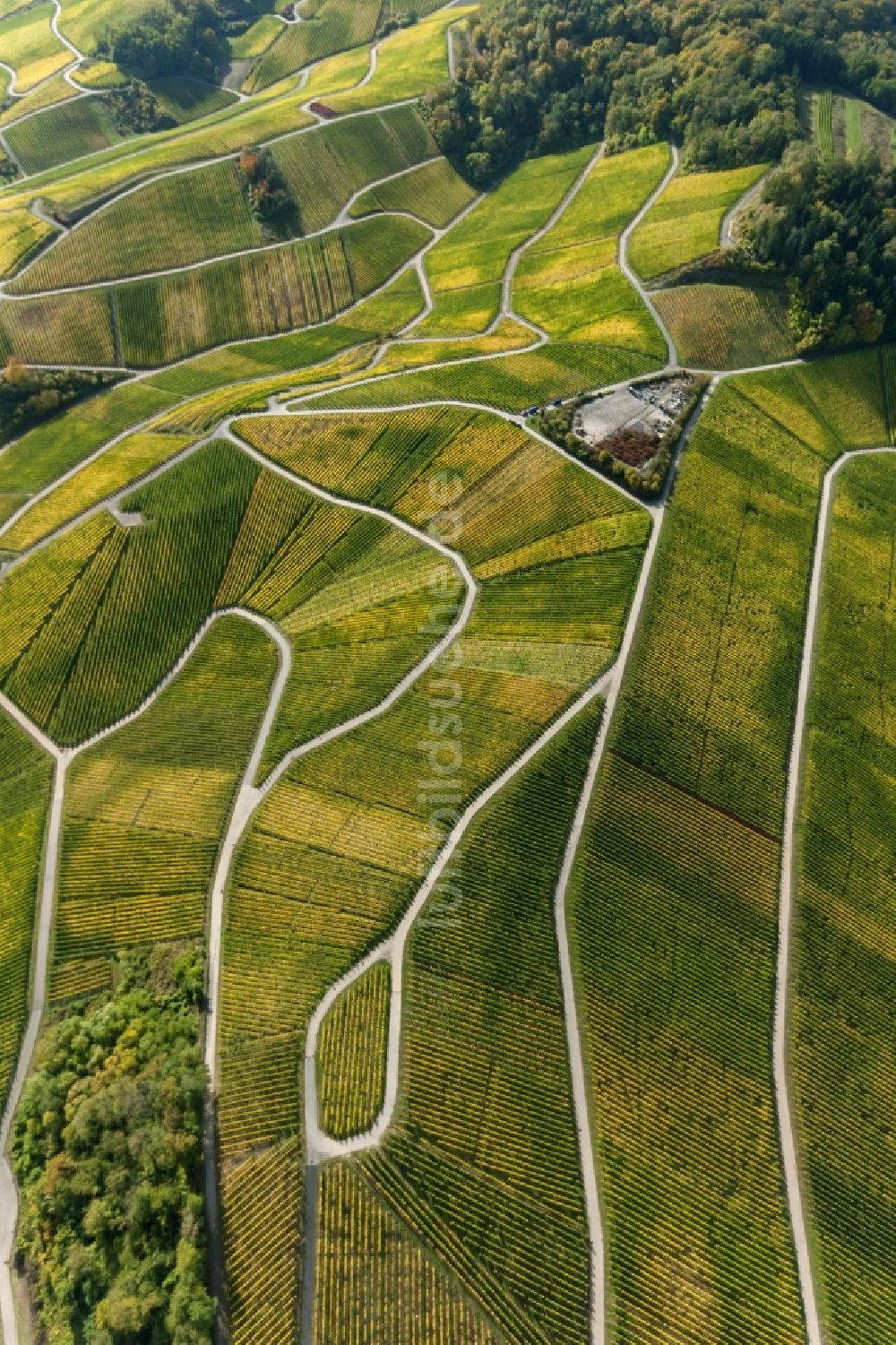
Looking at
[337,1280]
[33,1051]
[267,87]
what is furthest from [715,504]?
[267,87]

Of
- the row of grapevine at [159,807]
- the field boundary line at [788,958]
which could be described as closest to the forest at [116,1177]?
the row of grapevine at [159,807]

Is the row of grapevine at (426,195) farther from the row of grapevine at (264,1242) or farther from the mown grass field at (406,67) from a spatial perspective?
the row of grapevine at (264,1242)

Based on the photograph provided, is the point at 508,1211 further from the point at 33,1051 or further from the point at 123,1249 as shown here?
the point at 33,1051

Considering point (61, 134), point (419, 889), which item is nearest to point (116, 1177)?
point (419, 889)

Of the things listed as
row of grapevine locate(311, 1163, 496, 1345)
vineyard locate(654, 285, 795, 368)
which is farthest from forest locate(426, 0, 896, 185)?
row of grapevine locate(311, 1163, 496, 1345)

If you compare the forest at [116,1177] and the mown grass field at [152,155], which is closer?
the forest at [116,1177]

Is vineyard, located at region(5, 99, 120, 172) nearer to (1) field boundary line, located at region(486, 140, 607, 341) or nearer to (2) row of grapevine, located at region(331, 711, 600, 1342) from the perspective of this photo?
(1) field boundary line, located at region(486, 140, 607, 341)

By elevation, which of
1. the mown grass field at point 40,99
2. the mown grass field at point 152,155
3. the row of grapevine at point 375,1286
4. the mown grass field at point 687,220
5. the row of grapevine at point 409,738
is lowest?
the row of grapevine at point 375,1286
